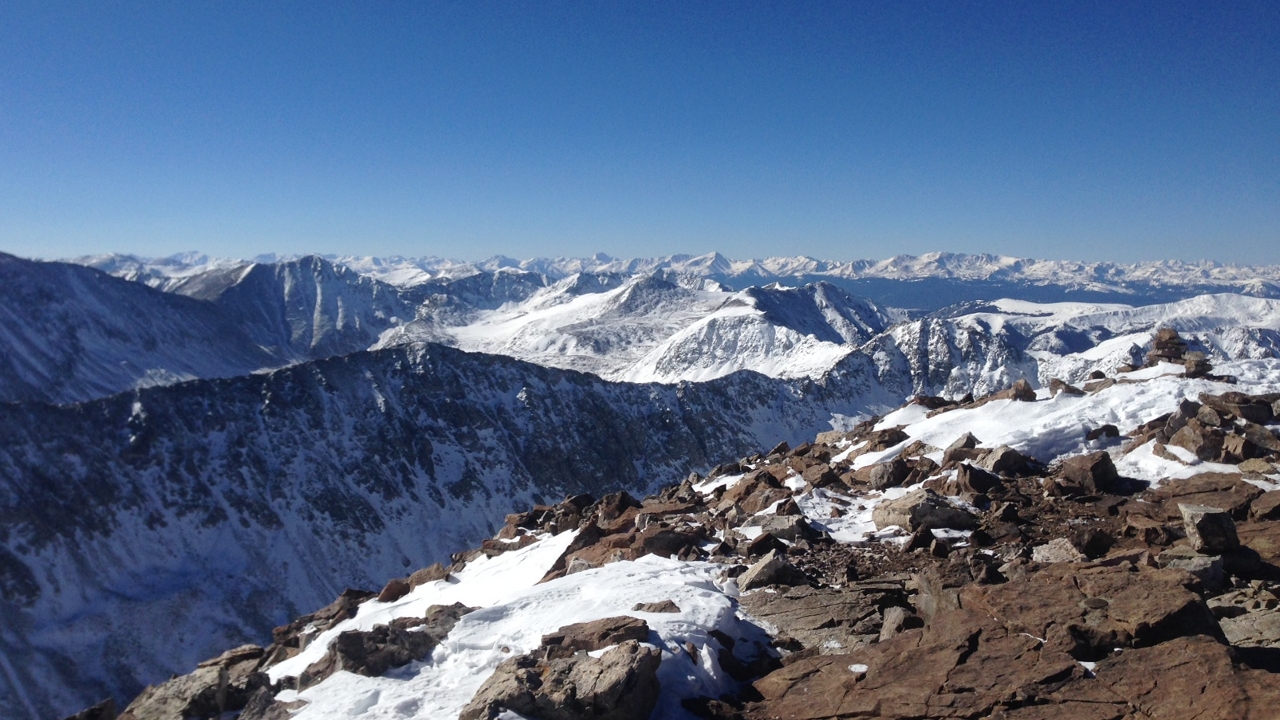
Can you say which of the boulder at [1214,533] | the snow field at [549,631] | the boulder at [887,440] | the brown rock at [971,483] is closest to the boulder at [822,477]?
the brown rock at [971,483]

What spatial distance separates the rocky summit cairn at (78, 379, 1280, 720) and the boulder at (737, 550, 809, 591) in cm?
5

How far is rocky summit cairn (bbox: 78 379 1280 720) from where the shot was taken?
33.0ft

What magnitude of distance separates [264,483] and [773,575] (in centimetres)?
10513

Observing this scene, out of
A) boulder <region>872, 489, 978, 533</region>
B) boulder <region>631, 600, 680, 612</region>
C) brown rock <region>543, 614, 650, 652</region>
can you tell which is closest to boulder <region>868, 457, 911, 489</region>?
boulder <region>872, 489, 978, 533</region>

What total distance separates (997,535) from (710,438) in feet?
442

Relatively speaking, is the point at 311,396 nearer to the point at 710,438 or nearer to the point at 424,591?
the point at 710,438

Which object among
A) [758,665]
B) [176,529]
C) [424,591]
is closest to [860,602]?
[758,665]

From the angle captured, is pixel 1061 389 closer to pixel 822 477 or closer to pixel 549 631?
pixel 822 477

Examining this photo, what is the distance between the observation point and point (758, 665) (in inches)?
487

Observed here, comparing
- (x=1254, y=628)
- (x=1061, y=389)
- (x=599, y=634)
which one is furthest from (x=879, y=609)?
(x=1061, y=389)

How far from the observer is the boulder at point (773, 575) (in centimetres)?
1572

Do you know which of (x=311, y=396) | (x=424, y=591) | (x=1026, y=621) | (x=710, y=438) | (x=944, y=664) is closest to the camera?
(x=944, y=664)

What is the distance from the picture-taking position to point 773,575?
1577 cm

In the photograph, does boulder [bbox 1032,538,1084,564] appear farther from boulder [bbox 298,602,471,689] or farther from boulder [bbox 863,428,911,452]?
boulder [bbox 863,428,911,452]
